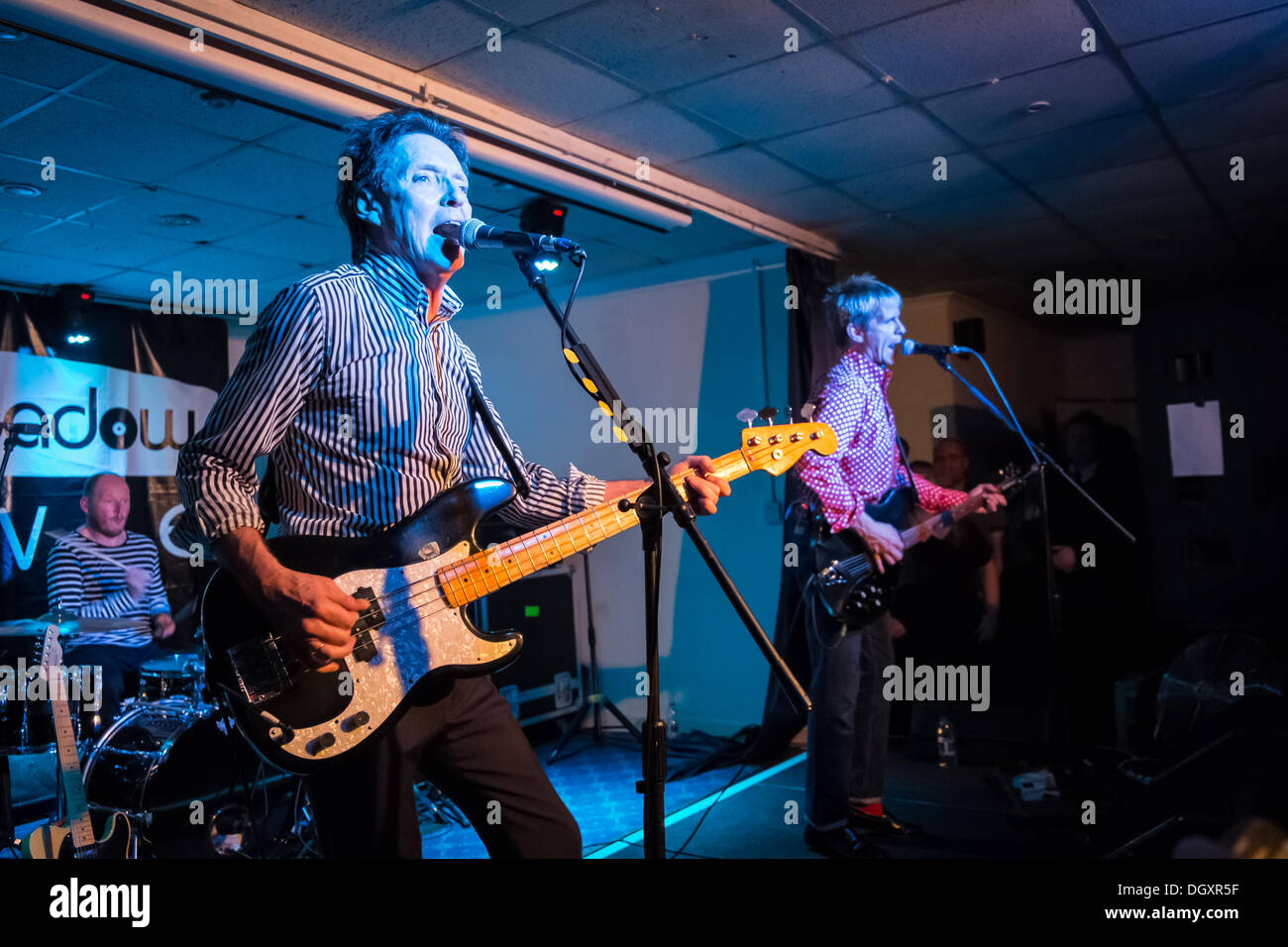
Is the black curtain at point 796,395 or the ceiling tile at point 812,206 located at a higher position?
the ceiling tile at point 812,206

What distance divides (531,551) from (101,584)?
14.7 feet

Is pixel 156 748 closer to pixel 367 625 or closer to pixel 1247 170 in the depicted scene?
pixel 367 625

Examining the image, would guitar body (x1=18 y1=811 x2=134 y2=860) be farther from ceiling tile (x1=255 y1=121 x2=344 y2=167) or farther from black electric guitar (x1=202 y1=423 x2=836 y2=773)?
ceiling tile (x1=255 y1=121 x2=344 y2=167)

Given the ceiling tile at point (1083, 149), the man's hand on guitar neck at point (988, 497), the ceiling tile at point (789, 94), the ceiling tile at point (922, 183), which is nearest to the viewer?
the ceiling tile at point (789, 94)

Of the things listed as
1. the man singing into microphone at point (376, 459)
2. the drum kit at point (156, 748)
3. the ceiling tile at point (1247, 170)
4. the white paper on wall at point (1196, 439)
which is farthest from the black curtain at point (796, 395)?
the white paper on wall at point (1196, 439)

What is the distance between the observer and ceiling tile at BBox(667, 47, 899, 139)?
3.67 meters

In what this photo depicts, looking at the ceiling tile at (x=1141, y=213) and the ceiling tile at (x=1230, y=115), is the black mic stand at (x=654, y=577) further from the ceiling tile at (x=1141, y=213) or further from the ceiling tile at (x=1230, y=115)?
the ceiling tile at (x=1141, y=213)

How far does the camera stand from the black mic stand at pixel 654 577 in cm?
171

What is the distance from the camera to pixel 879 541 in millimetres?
3590

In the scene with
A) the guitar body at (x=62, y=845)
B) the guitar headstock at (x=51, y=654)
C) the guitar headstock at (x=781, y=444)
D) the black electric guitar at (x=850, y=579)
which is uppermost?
the guitar headstock at (x=781, y=444)

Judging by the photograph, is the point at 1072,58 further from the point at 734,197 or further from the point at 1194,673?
the point at 1194,673

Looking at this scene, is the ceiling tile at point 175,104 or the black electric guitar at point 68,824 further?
the black electric guitar at point 68,824

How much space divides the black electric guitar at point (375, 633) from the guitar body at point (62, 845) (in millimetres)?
2463

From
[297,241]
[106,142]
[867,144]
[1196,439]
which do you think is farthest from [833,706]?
[1196,439]
